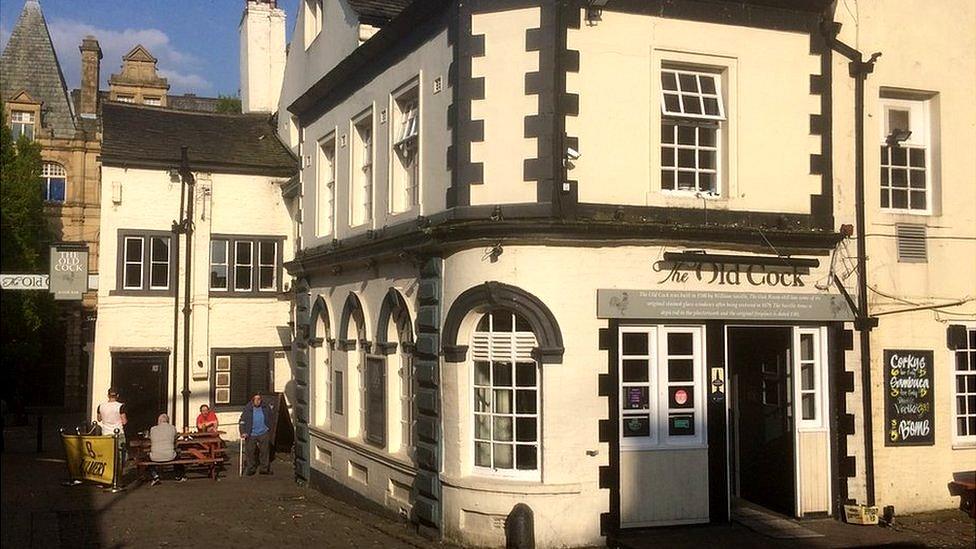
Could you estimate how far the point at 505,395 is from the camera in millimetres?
12164

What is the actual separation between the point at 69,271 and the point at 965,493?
11.3 m

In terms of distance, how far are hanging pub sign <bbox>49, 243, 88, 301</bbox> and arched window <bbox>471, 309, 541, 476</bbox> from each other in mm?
4671

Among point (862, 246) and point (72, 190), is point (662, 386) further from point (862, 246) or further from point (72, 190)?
point (72, 190)

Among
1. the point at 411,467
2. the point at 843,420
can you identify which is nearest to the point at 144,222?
the point at 411,467

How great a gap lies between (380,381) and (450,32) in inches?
219

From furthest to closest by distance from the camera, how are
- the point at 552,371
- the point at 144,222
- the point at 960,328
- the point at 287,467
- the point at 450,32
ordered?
the point at 144,222 → the point at 287,467 → the point at 960,328 → the point at 450,32 → the point at 552,371

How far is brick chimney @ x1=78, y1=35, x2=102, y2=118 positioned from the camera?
4353 cm

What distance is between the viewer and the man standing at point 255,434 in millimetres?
20500

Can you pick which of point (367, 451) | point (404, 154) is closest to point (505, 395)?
point (367, 451)

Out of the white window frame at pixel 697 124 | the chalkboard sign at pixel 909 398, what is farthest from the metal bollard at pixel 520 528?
the chalkboard sign at pixel 909 398

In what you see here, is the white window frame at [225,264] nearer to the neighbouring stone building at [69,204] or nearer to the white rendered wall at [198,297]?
the white rendered wall at [198,297]

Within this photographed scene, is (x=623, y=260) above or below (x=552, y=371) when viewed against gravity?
above

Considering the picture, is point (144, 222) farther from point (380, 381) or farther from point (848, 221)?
point (848, 221)

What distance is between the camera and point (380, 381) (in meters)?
15.3
